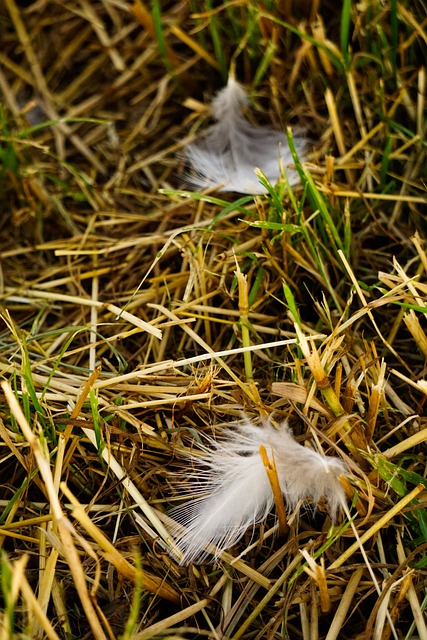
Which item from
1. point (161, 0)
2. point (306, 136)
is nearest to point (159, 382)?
point (306, 136)

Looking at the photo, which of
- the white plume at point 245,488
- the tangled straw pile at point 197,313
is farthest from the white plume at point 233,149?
the white plume at point 245,488

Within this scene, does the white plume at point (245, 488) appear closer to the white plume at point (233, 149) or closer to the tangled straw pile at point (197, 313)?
the tangled straw pile at point (197, 313)

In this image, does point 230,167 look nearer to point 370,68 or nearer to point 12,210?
point 370,68

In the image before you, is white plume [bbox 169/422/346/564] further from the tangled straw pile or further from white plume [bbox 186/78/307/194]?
white plume [bbox 186/78/307/194]

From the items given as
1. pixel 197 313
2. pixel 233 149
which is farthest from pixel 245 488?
pixel 233 149

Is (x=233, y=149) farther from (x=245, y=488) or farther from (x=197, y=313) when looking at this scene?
(x=245, y=488)

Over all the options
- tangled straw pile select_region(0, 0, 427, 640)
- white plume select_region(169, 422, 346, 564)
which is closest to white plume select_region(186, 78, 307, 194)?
tangled straw pile select_region(0, 0, 427, 640)
